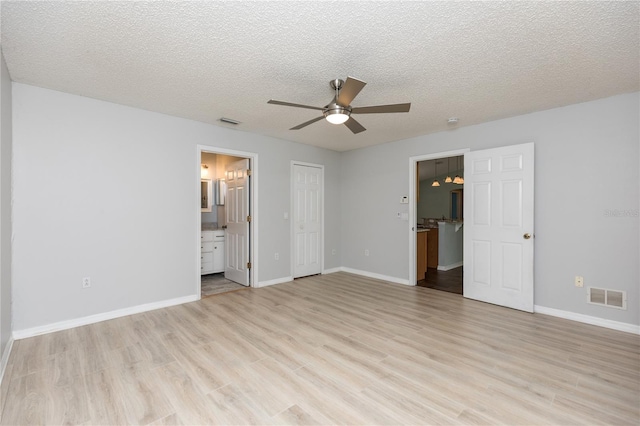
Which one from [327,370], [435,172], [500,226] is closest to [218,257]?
[327,370]

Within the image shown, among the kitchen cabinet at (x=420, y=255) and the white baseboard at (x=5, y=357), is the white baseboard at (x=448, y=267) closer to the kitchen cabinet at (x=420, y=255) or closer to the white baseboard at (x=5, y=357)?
the kitchen cabinet at (x=420, y=255)

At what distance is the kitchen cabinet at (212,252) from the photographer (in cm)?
550

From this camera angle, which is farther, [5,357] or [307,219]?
[307,219]

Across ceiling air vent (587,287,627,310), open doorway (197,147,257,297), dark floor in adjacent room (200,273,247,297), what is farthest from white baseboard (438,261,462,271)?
dark floor in adjacent room (200,273,247,297)

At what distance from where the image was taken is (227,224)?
18.2 feet

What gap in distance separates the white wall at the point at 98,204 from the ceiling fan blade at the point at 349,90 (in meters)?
2.57

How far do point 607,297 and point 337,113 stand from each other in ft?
11.7

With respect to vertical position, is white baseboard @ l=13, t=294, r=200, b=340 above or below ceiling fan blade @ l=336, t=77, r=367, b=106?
below

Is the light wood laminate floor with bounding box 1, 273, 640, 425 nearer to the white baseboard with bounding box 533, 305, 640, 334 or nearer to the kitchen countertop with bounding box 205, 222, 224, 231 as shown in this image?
the white baseboard with bounding box 533, 305, 640, 334

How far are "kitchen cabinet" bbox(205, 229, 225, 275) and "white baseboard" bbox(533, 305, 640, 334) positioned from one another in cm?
499

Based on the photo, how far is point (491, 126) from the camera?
13.7ft

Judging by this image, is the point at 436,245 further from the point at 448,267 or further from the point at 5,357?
the point at 5,357

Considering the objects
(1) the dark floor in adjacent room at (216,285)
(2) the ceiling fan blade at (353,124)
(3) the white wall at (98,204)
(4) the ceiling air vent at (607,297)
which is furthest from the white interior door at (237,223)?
(4) the ceiling air vent at (607,297)

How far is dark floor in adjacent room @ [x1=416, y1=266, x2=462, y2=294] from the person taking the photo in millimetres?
4919
